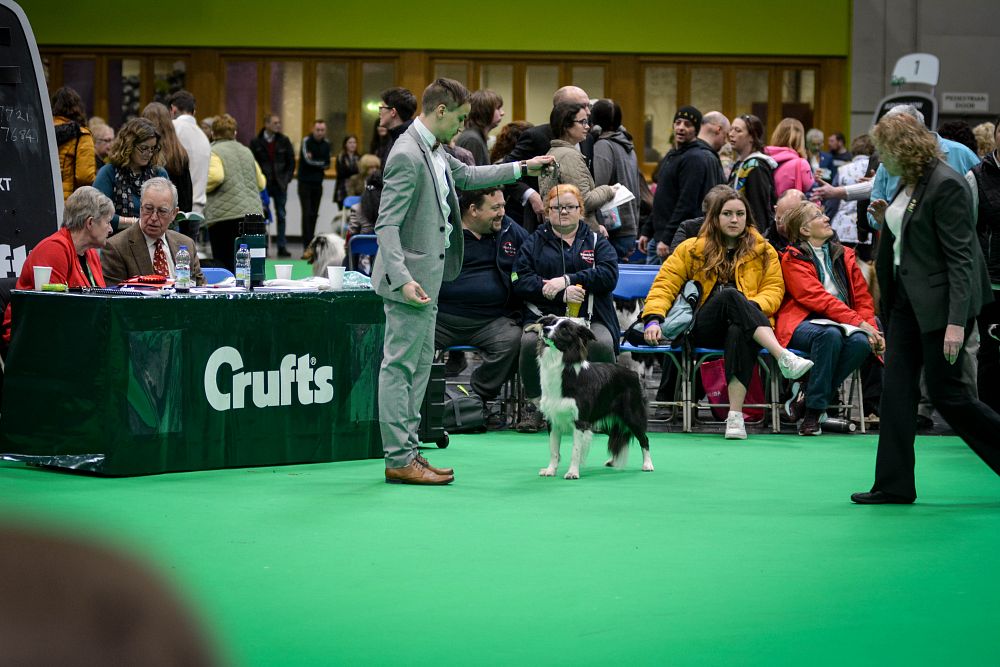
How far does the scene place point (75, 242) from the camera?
20.4 ft

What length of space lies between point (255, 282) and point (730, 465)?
248cm

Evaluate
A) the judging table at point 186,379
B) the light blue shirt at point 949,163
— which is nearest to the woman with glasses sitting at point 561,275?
the judging table at point 186,379

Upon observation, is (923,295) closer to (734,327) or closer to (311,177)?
(734,327)

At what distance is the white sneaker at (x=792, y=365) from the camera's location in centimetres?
730

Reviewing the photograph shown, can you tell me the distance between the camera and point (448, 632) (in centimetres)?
336

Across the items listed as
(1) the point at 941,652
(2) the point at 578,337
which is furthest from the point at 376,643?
(2) the point at 578,337

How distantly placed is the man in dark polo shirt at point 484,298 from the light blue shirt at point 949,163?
2.09 metres

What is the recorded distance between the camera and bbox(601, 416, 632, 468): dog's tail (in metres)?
6.15

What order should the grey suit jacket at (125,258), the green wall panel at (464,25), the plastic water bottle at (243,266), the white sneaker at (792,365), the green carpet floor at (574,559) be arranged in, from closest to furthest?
the green carpet floor at (574,559) → the plastic water bottle at (243,266) → the grey suit jacket at (125,258) → the white sneaker at (792,365) → the green wall panel at (464,25)

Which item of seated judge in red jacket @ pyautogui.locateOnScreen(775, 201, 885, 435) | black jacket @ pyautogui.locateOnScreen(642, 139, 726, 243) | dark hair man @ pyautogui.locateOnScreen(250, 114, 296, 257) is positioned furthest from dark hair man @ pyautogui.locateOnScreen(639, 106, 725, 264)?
dark hair man @ pyautogui.locateOnScreen(250, 114, 296, 257)

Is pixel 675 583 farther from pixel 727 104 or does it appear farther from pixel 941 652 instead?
pixel 727 104

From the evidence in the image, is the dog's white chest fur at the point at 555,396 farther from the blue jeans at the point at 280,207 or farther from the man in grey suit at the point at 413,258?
the blue jeans at the point at 280,207

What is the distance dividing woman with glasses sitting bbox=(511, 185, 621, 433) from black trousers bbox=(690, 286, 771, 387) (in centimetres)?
54

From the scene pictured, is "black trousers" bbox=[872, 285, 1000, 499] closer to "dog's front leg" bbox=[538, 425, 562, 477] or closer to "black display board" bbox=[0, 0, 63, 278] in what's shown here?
"dog's front leg" bbox=[538, 425, 562, 477]
